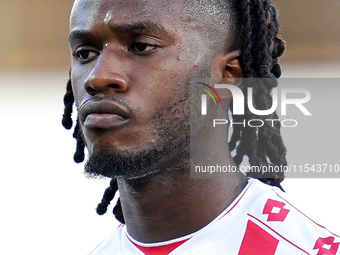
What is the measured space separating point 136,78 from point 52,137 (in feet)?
21.5

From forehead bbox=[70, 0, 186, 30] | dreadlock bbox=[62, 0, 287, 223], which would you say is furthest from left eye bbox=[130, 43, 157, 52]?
dreadlock bbox=[62, 0, 287, 223]

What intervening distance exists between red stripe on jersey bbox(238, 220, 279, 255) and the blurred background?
0.32 meters

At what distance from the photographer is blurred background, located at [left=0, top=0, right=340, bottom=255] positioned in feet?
21.3

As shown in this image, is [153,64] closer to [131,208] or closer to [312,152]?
[131,208]

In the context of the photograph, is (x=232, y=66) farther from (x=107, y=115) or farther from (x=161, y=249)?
(x=161, y=249)

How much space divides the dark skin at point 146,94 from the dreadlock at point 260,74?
233 millimetres

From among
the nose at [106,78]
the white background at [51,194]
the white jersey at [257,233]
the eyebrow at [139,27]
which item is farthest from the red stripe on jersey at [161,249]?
the white background at [51,194]

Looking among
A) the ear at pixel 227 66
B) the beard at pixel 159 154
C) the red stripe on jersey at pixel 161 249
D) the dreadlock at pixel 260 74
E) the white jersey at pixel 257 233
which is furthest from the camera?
the dreadlock at pixel 260 74

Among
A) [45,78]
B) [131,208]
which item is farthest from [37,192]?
[45,78]

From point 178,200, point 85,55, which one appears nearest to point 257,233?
point 178,200

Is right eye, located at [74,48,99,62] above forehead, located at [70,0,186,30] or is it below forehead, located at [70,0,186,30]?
below

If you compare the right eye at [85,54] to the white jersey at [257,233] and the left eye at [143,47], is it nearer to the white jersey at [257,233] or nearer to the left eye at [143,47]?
the left eye at [143,47]

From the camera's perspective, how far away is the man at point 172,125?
115 inches

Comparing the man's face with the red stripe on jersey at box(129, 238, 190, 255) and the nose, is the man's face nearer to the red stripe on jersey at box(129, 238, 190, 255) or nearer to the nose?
the nose
